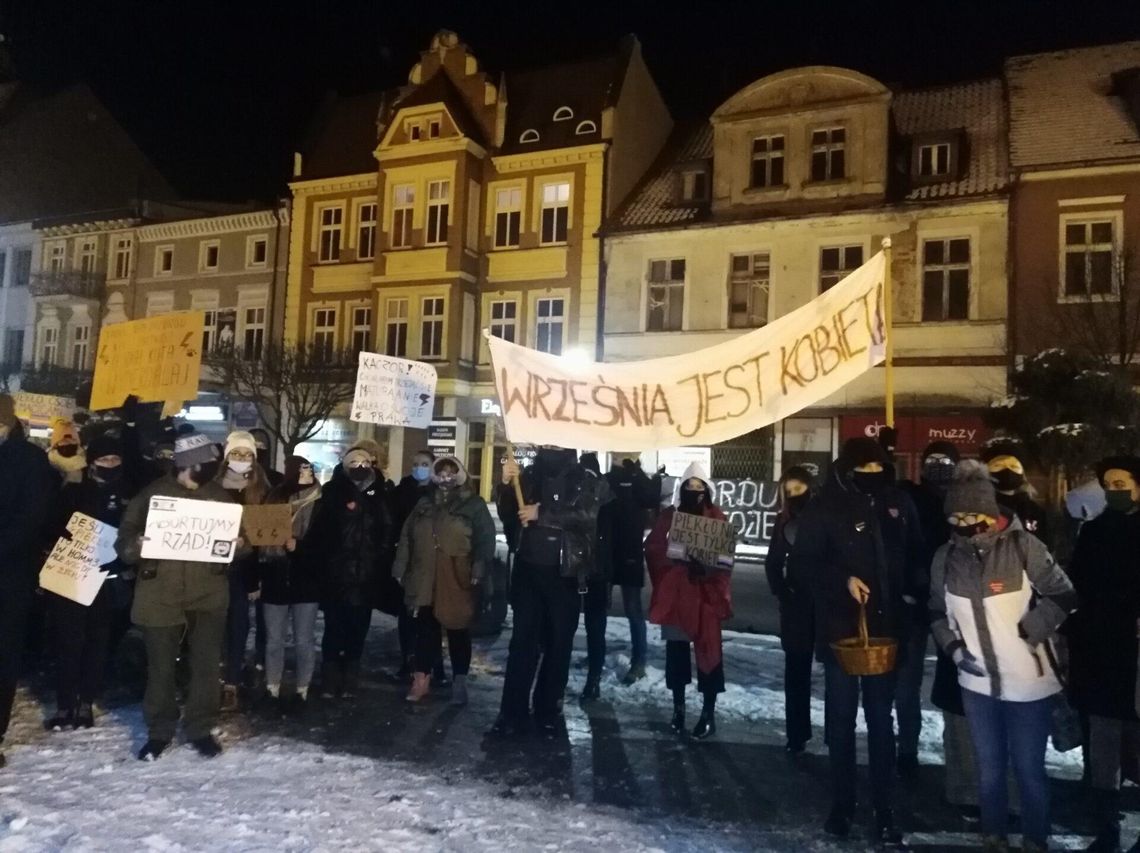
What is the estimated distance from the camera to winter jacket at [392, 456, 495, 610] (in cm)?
685

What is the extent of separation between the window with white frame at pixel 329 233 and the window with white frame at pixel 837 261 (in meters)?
14.6

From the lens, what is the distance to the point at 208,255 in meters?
31.0

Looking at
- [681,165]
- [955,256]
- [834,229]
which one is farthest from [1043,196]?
[681,165]

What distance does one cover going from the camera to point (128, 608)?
6793mm

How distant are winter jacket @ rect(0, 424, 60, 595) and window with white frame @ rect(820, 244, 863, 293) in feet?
60.5

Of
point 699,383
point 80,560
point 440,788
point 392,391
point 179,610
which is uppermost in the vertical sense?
point 392,391

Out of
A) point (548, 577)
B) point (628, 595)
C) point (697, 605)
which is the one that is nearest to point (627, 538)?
point (628, 595)

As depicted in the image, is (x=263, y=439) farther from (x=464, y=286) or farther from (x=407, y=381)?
(x=464, y=286)

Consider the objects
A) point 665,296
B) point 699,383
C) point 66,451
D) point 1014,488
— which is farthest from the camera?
point 665,296

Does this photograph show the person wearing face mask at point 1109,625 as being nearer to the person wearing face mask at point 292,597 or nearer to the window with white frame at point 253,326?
the person wearing face mask at point 292,597

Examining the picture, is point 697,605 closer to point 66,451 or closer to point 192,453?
point 192,453

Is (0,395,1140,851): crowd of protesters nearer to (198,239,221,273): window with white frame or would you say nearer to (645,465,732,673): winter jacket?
(645,465,732,673): winter jacket

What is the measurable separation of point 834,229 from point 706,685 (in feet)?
56.0

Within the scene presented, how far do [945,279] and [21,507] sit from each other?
19.4m
